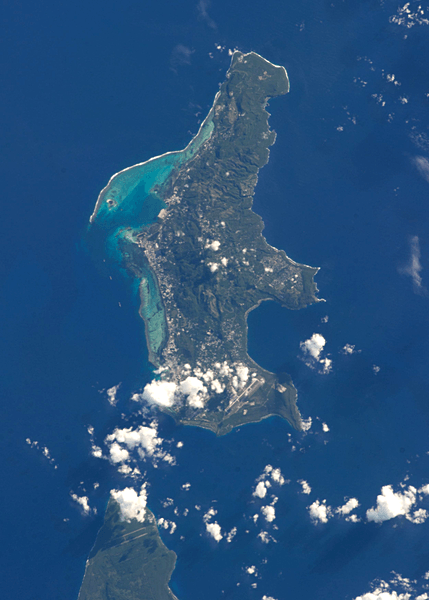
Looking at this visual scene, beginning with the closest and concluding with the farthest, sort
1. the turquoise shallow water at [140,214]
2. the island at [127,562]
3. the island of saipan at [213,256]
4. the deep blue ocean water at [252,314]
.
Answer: the island at [127,562], the deep blue ocean water at [252,314], the island of saipan at [213,256], the turquoise shallow water at [140,214]

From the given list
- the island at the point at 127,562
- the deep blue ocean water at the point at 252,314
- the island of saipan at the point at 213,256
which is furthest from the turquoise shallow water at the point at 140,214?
the island at the point at 127,562

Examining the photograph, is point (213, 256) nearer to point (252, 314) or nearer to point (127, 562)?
point (252, 314)

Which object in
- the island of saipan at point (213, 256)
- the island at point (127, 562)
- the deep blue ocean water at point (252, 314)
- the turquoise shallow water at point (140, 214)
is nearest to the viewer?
the island at point (127, 562)

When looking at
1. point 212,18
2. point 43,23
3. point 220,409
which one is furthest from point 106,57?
point 220,409

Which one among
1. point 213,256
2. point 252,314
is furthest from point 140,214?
point 252,314

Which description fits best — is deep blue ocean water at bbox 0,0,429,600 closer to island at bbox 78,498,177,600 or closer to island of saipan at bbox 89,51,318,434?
island at bbox 78,498,177,600

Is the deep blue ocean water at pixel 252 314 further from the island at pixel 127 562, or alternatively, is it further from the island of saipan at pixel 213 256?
the island of saipan at pixel 213 256

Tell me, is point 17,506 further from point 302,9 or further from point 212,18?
point 302,9
